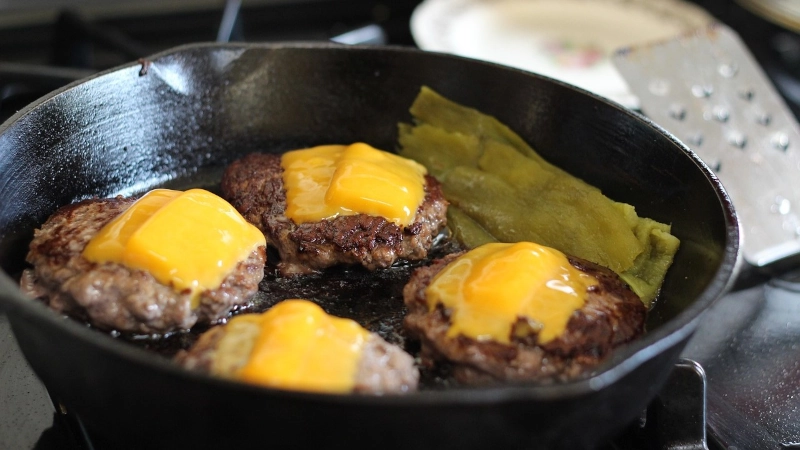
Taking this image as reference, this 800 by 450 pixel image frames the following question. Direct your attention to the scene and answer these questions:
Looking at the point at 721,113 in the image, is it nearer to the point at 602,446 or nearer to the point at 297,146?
the point at 602,446

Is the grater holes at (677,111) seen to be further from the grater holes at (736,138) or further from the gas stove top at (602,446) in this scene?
the gas stove top at (602,446)

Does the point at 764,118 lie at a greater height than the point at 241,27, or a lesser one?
greater

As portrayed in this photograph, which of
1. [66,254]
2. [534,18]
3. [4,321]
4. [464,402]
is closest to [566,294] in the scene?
[464,402]

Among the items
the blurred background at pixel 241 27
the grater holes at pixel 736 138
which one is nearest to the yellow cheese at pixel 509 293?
the grater holes at pixel 736 138

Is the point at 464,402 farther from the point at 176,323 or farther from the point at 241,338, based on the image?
the point at 176,323

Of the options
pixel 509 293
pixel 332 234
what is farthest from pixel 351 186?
pixel 509 293

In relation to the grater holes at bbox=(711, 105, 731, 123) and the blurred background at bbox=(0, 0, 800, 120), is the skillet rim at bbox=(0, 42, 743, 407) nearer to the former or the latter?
the grater holes at bbox=(711, 105, 731, 123)
